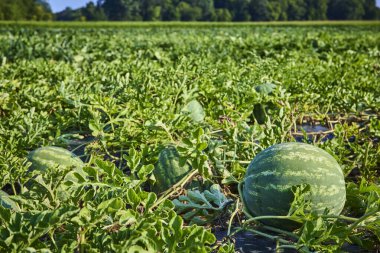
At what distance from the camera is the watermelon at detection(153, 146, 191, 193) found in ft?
7.66

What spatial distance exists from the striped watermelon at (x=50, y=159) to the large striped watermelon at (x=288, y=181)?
1032 millimetres

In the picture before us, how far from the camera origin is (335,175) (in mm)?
1980

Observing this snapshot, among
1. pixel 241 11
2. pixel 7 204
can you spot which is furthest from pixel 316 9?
pixel 7 204

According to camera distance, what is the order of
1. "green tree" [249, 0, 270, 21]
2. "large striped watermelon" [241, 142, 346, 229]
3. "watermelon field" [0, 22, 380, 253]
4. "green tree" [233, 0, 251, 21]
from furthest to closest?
1. "green tree" [249, 0, 270, 21]
2. "green tree" [233, 0, 251, 21]
3. "large striped watermelon" [241, 142, 346, 229]
4. "watermelon field" [0, 22, 380, 253]

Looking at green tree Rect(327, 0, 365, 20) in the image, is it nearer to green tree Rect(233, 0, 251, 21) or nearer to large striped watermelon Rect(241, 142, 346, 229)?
green tree Rect(233, 0, 251, 21)

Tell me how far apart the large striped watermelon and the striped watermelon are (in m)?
1.03

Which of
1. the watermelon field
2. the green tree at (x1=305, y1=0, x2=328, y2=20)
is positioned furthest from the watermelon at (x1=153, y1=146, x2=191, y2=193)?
the green tree at (x1=305, y1=0, x2=328, y2=20)

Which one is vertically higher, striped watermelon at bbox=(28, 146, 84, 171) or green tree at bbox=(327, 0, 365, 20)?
green tree at bbox=(327, 0, 365, 20)

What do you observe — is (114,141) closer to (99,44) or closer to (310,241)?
(310,241)

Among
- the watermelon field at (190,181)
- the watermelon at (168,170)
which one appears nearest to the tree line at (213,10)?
the watermelon field at (190,181)

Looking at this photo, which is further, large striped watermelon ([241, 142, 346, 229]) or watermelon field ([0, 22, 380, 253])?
large striped watermelon ([241, 142, 346, 229])

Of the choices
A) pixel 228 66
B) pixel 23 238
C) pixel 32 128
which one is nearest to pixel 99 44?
pixel 228 66

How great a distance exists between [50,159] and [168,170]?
2.29 feet

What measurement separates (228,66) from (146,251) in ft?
14.4
